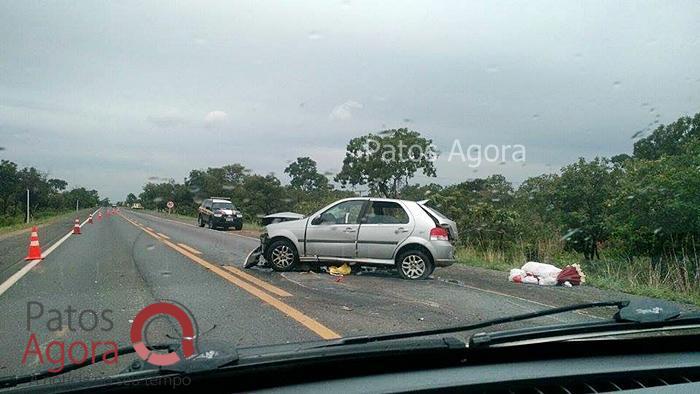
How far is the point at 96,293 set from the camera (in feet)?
27.2

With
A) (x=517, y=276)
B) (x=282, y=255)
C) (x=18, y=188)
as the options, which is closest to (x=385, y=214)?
(x=282, y=255)

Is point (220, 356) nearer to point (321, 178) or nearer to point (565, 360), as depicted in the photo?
point (565, 360)

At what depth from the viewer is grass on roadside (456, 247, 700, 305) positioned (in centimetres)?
950

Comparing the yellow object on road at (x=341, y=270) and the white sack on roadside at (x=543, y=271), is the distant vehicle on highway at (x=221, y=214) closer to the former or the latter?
the yellow object on road at (x=341, y=270)

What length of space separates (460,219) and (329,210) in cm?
929

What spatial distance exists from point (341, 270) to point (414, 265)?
1.44m

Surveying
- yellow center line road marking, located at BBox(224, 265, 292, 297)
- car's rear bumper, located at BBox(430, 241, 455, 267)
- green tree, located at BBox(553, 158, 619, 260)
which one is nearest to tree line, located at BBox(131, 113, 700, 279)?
green tree, located at BBox(553, 158, 619, 260)

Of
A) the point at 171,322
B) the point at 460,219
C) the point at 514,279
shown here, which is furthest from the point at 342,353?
the point at 460,219

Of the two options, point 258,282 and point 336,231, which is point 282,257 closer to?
point 336,231

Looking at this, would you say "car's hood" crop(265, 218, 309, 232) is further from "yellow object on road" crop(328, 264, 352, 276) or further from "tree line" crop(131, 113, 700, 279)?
"tree line" crop(131, 113, 700, 279)

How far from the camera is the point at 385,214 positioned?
11.0 meters

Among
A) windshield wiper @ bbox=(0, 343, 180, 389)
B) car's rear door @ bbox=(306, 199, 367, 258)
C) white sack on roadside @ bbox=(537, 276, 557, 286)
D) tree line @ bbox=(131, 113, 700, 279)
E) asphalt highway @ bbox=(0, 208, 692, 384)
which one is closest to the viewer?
windshield wiper @ bbox=(0, 343, 180, 389)

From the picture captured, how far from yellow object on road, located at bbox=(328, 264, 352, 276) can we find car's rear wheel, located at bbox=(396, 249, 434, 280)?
1073mm

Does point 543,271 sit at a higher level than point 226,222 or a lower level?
lower
